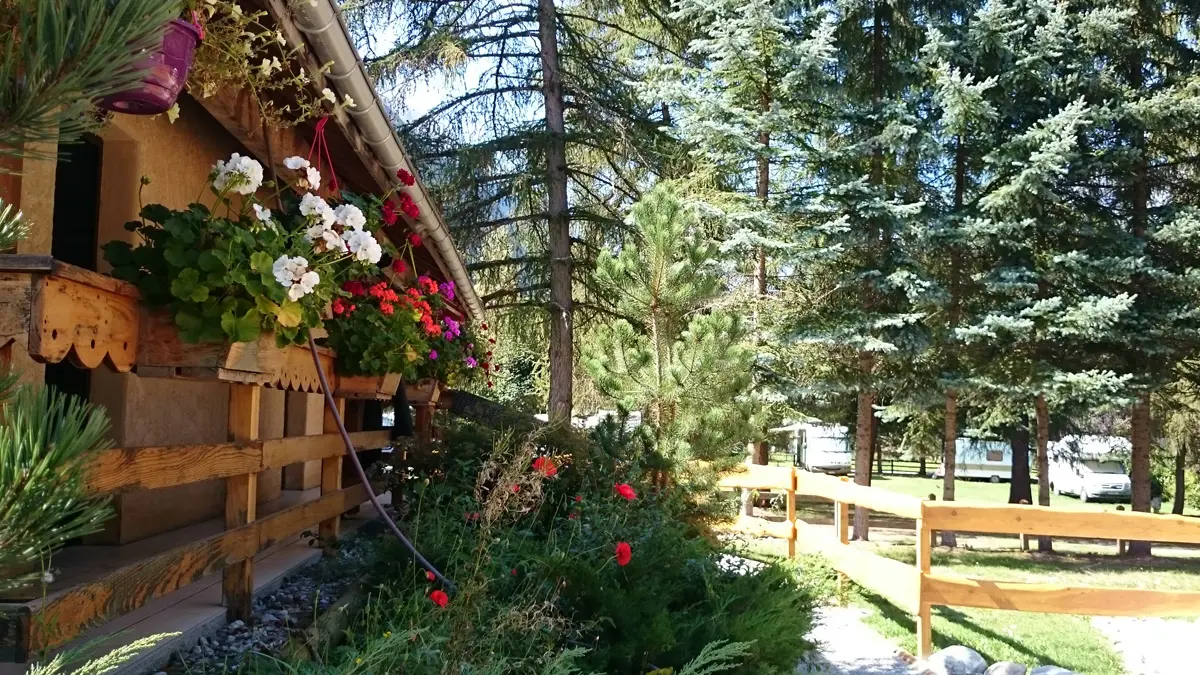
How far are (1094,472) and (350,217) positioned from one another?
94.8 feet

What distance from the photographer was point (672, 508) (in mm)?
6012

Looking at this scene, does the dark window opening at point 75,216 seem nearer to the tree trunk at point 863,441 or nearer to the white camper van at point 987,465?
the tree trunk at point 863,441

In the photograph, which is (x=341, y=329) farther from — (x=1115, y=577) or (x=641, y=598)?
(x=1115, y=577)

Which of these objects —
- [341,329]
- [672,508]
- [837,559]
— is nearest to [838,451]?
[837,559]

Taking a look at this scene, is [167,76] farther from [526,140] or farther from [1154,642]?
[526,140]

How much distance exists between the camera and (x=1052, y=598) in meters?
6.38

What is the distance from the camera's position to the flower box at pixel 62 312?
6.05 ft

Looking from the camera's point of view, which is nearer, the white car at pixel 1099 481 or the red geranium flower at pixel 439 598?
the red geranium flower at pixel 439 598

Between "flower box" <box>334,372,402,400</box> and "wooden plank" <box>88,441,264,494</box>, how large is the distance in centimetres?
109

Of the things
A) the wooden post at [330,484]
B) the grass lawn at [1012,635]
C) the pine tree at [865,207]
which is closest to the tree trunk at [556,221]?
the pine tree at [865,207]

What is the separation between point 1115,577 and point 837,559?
6.32 metres

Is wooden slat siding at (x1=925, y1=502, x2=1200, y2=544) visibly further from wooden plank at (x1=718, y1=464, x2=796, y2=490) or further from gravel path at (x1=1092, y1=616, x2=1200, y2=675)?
wooden plank at (x1=718, y1=464, x2=796, y2=490)

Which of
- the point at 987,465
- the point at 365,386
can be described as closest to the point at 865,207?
the point at 365,386

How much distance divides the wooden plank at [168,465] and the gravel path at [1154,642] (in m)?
6.34
